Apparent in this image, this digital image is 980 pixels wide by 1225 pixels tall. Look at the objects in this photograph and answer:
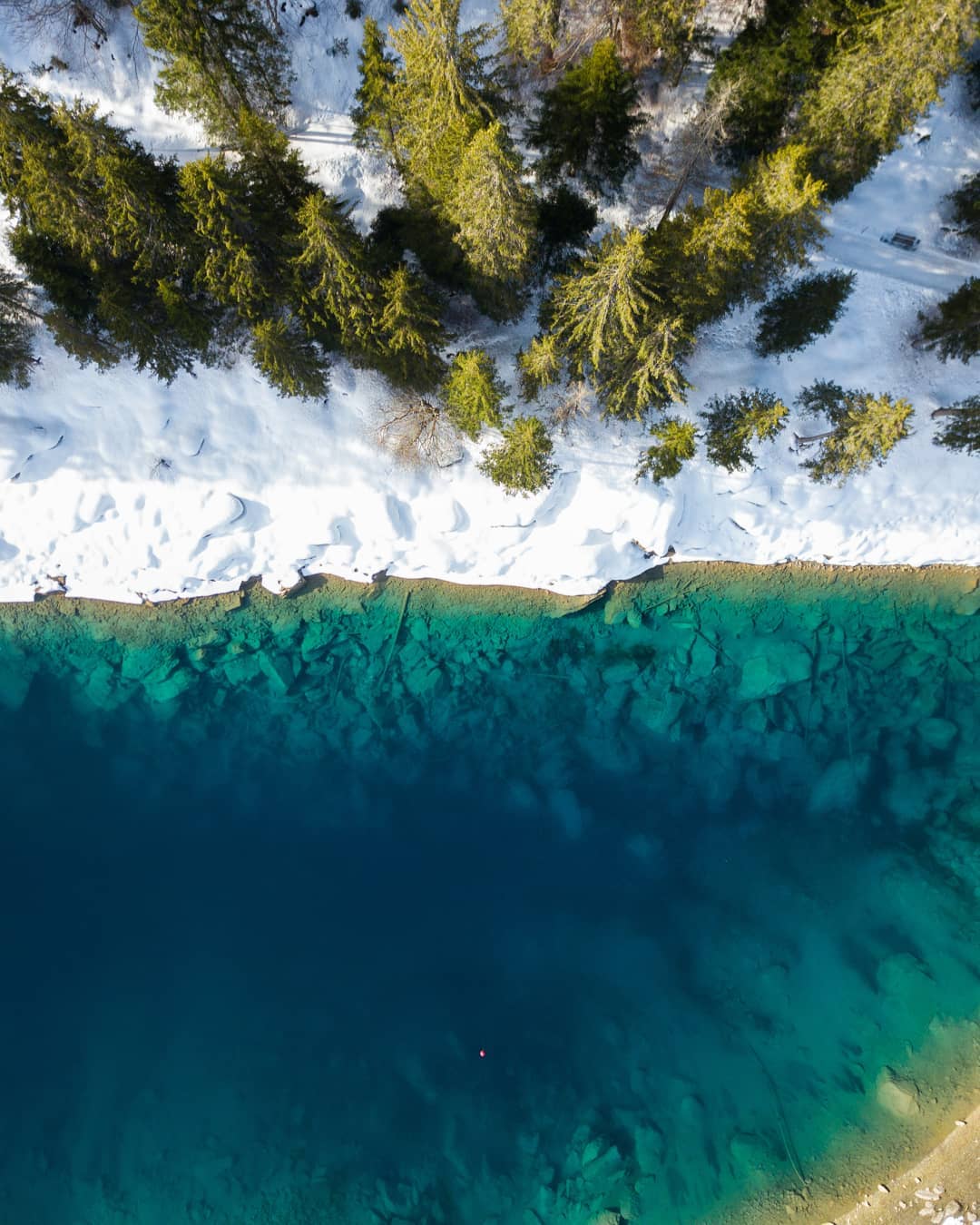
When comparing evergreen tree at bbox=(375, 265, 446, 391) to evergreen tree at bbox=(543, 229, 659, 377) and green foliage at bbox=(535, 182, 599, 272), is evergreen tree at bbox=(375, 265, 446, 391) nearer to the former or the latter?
evergreen tree at bbox=(543, 229, 659, 377)

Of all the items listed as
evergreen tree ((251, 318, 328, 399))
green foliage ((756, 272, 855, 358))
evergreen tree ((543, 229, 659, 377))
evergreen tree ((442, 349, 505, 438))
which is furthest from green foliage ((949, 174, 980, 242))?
evergreen tree ((251, 318, 328, 399))

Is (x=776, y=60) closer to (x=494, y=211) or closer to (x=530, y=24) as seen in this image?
(x=530, y=24)

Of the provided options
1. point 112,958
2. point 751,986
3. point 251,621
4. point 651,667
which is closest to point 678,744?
point 651,667

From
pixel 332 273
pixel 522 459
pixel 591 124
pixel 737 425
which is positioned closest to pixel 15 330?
pixel 332 273

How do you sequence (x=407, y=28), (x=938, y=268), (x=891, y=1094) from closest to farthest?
1. (x=407, y=28)
2. (x=938, y=268)
3. (x=891, y=1094)

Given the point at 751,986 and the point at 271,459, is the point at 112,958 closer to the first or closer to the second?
the point at 271,459

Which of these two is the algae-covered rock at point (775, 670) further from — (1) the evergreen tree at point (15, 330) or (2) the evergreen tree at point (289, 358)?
(1) the evergreen tree at point (15, 330)

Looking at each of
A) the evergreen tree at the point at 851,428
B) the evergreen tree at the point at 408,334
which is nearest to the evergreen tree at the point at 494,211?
the evergreen tree at the point at 408,334
